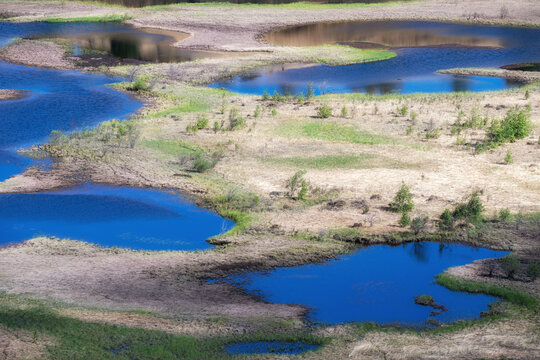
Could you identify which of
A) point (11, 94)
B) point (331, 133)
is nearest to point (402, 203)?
point (331, 133)

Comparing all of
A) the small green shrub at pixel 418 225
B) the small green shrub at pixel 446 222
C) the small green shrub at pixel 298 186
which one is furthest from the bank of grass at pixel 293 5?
the small green shrub at pixel 418 225

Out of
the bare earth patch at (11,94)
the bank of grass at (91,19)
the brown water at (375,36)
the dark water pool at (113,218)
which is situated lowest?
the dark water pool at (113,218)

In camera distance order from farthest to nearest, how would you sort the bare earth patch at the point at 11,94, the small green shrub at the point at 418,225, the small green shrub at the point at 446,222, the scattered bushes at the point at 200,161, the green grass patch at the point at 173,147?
the bare earth patch at the point at 11,94 < the green grass patch at the point at 173,147 < the scattered bushes at the point at 200,161 < the small green shrub at the point at 446,222 < the small green shrub at the point at 418,225

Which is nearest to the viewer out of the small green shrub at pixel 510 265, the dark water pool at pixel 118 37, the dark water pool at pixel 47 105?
the small green shrub at pixel 510 265

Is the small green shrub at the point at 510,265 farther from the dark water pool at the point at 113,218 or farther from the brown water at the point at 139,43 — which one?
the brown water at the point at 139,43

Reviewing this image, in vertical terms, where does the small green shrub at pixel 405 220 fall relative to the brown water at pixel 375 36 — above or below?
below

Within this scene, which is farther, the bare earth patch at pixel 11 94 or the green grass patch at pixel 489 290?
the bare earth patch at pixel 11 94

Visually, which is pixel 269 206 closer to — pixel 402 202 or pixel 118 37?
pixel 402 202

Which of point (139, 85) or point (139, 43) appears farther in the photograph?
point (139, 43)
